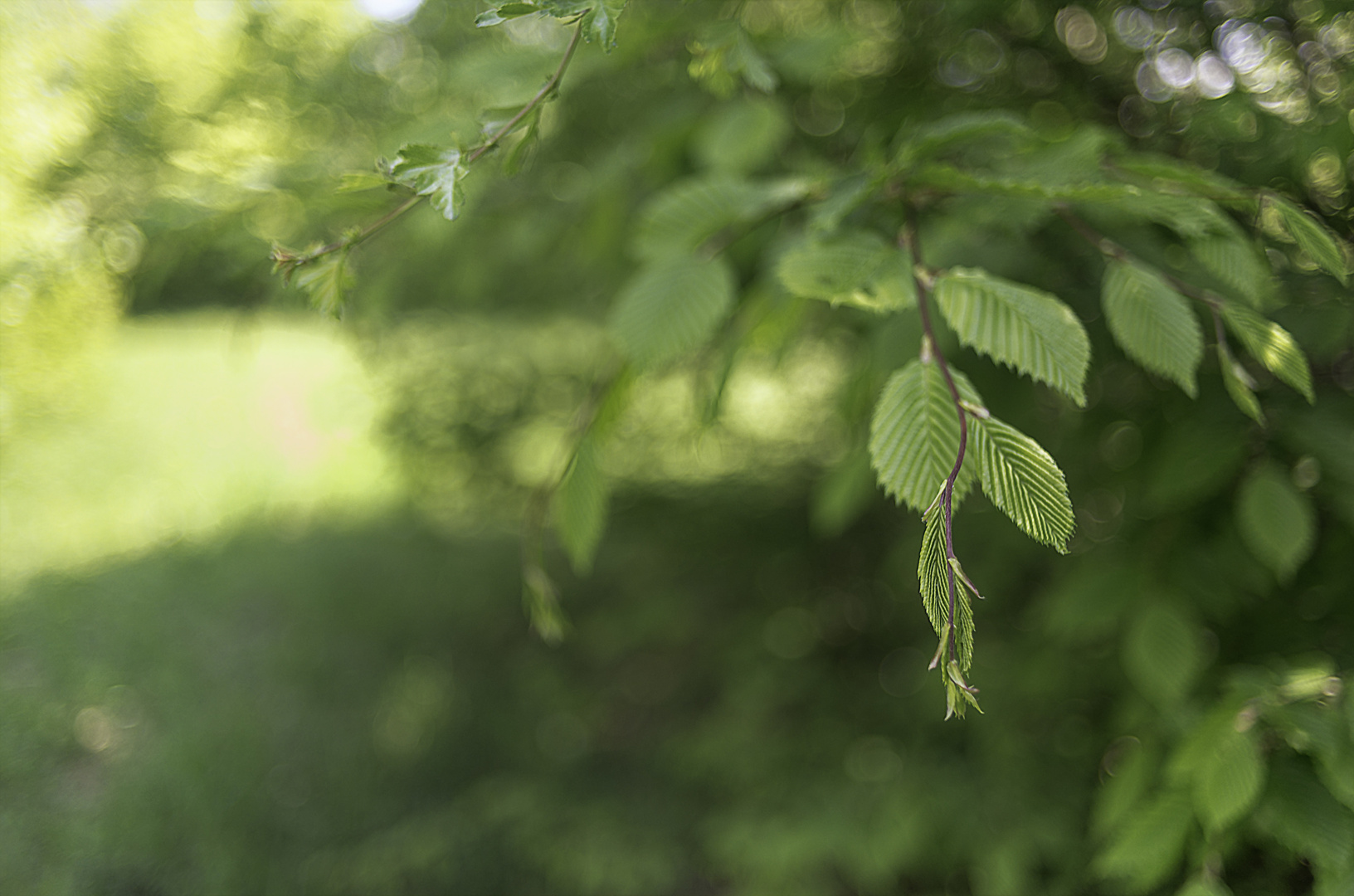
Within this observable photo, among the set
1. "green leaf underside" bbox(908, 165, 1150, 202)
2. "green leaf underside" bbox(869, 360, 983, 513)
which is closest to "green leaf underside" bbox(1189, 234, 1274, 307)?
"green leaf underside" bbox(908, 165, 1150, 202)

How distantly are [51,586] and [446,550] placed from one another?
6.31 feet

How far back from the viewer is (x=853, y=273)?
0.77m

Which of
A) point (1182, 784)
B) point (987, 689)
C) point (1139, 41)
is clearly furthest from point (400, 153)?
point (987, 689)

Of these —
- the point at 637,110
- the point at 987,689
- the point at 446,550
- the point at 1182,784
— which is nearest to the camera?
the point at 1182,784

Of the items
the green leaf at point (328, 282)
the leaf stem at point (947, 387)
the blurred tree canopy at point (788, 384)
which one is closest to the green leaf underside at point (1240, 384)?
the blurred tree canopy at point (788, 384)

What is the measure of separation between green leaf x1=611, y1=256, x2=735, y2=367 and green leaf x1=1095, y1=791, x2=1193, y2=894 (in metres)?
0.81

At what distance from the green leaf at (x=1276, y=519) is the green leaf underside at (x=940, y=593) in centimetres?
72

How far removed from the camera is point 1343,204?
117 cm

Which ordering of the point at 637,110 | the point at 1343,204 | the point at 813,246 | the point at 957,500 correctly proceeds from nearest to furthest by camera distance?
the point at 957,500 < the point at 813,246 < the point at 1343,204 < the point at 637,110

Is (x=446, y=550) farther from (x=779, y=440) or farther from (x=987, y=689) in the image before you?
(x=987, y=689)

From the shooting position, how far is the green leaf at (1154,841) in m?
0.90

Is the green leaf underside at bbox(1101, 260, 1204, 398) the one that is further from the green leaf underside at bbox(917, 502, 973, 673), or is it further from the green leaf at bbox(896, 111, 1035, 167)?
the green leaf underside at bbox(917, 502, 973, 673)

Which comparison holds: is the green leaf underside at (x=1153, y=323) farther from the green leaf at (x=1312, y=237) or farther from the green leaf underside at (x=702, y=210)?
the green leaf underside at (x=702, y=210)

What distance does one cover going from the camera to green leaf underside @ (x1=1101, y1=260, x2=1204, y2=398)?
0.74 m
